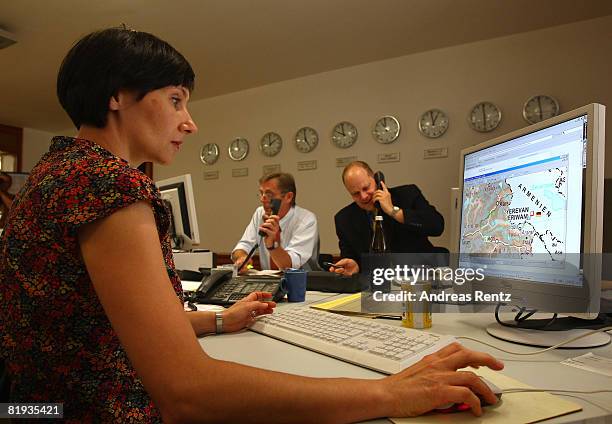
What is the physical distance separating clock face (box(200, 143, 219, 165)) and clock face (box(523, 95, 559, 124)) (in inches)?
137

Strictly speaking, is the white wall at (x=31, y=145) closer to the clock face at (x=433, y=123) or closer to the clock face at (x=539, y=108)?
the clock face at (x=433, y=123)

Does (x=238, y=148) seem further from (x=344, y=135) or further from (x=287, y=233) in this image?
(x=287, y=233)

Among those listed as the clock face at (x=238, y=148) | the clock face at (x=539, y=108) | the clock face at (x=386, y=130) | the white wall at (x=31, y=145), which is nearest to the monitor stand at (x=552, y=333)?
the clock face at (x=539, y=108)

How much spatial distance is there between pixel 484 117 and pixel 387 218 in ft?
5.61

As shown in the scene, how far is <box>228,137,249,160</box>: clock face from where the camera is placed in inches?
204

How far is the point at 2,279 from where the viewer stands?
69 centimetres

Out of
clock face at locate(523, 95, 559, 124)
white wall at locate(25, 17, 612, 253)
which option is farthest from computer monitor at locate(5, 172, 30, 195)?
clock face at locate(523, 95, 559, 124)

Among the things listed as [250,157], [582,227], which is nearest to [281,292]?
[582,227]

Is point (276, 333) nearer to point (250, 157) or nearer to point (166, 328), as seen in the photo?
point (166, 328)

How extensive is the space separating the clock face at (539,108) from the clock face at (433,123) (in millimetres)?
675

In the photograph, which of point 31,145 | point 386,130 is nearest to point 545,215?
point 386,130

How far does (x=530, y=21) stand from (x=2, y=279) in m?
3.97

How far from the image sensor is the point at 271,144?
5.00 m

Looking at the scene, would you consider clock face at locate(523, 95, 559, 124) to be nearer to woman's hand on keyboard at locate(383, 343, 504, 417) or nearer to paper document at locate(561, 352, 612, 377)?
paper document at locate(561, 352, 612, 377)
